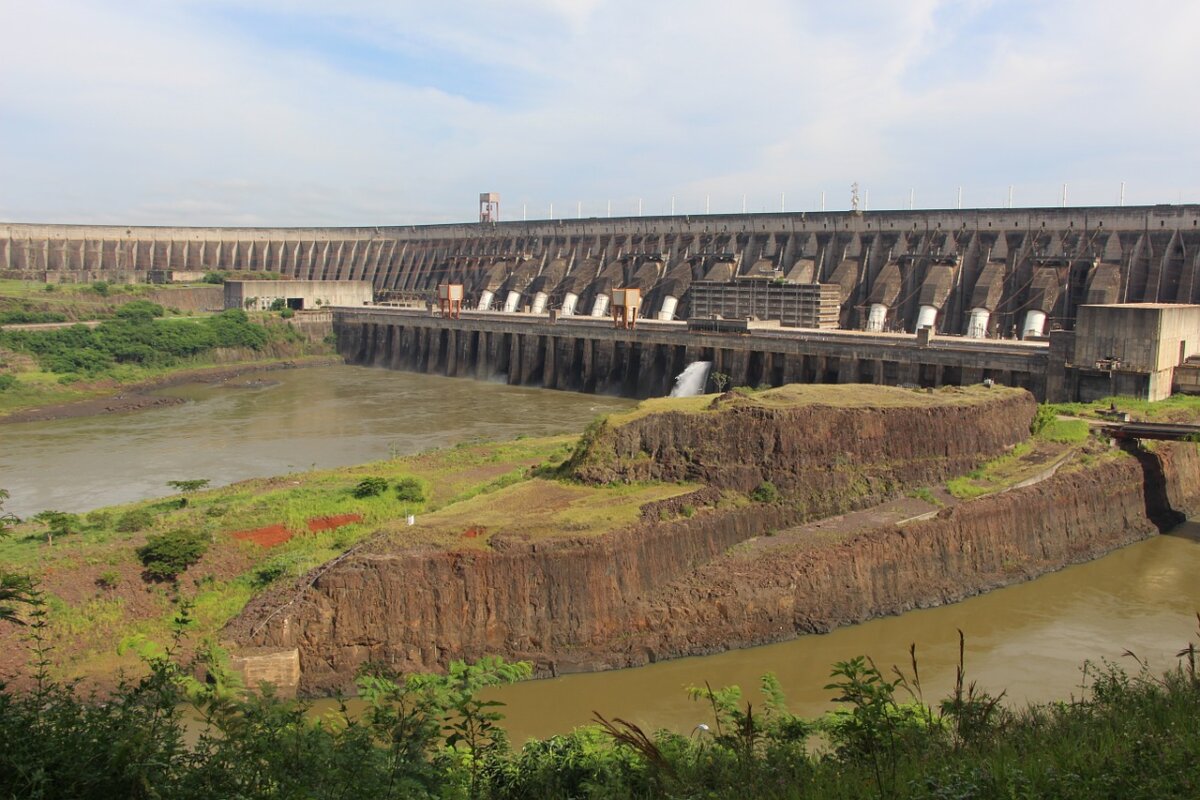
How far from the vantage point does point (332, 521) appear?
79.4 ft

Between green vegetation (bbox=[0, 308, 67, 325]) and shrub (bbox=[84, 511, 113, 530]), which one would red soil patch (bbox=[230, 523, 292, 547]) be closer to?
shrub (bbox=[84, 511, 113, 530])

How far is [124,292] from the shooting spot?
81.1m

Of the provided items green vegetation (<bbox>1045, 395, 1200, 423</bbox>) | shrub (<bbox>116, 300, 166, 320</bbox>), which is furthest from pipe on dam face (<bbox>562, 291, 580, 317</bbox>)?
green vegetation (<bbox>1045, 395, 1200, 423</bbox>)

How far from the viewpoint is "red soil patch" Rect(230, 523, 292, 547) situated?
2275cm

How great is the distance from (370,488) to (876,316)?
131ft

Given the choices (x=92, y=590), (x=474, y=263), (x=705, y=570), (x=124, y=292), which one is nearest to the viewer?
(x=92, y=590)

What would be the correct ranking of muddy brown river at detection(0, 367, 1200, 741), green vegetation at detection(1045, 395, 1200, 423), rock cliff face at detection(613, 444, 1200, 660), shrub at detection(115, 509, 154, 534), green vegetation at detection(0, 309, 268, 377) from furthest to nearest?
green vegetation at detection(0, 309, 268, 377) → green vegetation at detection(1045, 395, 1200, 423) → shrub at detection(115, 509, 154, 534) → rock cliff face at detection(613, 444, 1200, 660) → muddy brown river at detection(0, 367, 1200, 741)

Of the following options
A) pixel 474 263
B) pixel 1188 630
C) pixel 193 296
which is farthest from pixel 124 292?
pixel 1188 630

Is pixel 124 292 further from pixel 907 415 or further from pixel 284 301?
pixel 907 415

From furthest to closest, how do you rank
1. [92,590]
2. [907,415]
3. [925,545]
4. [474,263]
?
[474,263]
[907,415]
[925,545]
[92,590]

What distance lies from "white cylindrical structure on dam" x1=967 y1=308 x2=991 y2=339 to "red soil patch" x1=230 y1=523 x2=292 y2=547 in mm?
40462

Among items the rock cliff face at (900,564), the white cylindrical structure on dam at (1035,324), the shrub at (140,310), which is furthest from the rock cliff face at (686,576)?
the shrub at (140,310)

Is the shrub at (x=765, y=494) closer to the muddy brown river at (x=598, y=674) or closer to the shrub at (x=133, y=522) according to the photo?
the muddy brown river at (x=598, y=674)

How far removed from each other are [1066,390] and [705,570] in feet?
79.5
